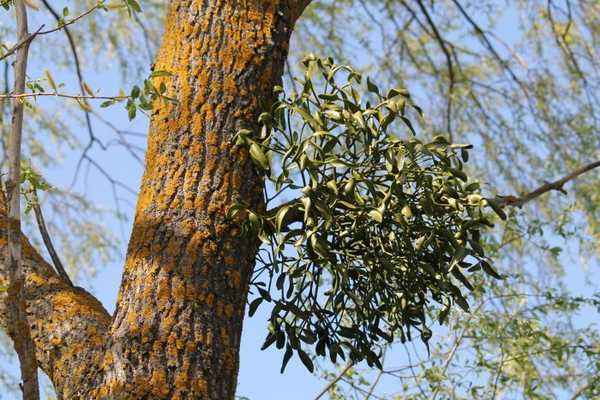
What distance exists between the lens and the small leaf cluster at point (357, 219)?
68.6 inches

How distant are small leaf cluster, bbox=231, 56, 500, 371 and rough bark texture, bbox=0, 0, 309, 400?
5 centimetres

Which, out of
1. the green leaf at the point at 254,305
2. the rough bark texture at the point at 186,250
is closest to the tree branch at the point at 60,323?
the rough bark texture at the point at 186,250

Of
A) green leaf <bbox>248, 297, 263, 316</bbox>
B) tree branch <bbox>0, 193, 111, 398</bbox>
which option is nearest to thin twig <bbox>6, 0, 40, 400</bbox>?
tree branch <bbox>0, 193, 111, 398</bbox>

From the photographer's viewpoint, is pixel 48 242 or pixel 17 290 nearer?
pixel 17 290

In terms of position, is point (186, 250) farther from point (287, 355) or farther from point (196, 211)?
point (287, 355)

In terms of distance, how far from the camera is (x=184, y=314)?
5.22ft

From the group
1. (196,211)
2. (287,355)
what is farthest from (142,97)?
(287,355)

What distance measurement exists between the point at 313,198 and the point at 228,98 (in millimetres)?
235

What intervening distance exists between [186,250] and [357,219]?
0.31 meters

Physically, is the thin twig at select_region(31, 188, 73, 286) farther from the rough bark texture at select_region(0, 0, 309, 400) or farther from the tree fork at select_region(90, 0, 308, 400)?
the tree fork at select_region(90, 0, 308, 400)

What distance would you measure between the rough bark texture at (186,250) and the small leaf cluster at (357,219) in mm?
52

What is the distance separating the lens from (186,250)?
165 centimetres

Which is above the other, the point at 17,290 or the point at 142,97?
the point at 142,97

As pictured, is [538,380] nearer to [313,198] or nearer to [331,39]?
[331,39]
